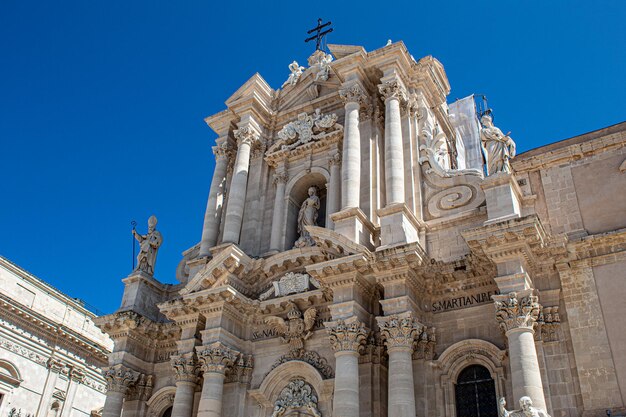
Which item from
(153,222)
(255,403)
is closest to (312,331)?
(255,403)

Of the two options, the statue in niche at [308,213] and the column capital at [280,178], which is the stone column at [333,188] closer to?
the statue in niche at [308,213]

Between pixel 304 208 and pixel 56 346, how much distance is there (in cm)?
1701

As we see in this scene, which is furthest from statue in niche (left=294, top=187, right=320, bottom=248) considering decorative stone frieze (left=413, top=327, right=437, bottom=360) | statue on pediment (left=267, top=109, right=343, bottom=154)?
decorative stone frieze (left=413, top=327, right=437, bottom=360)

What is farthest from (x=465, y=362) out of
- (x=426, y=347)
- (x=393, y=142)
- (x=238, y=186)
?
(x=238, y=186)

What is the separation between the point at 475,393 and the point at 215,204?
38.4 feet

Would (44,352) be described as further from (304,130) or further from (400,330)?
(400,330)

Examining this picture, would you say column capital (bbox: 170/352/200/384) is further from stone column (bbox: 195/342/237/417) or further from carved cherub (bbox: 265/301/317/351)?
carved cherub (bbox: 265/301/317/351)

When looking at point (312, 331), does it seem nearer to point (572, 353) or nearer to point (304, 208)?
point (304, 208)

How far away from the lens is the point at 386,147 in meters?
20.0

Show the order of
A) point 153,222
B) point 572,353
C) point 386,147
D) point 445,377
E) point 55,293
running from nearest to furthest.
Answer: point 572,353, point 445,377, point 386,147, point 153,222, point 55,293

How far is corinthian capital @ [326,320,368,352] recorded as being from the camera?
16.1 meters

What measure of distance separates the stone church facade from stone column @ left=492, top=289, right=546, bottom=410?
1.3 inches

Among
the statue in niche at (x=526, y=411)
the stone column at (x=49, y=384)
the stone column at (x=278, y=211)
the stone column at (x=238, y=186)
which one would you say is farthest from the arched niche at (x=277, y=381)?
the stone column at (x=49, y=384)

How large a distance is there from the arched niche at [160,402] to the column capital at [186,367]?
85.5 inches
